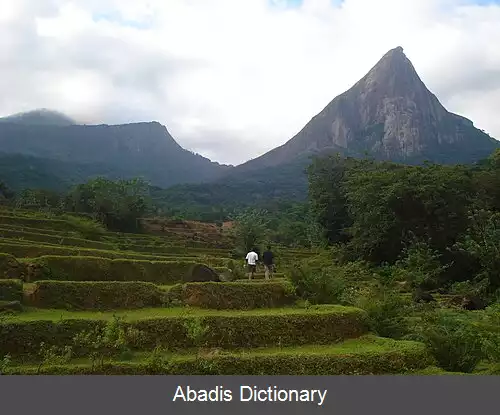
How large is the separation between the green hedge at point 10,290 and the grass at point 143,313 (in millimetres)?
471

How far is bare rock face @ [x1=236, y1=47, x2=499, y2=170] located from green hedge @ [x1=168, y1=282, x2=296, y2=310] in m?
103

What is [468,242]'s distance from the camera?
26.1 metres

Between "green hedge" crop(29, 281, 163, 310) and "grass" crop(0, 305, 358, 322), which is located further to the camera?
"green hedge" crop(29, 281, 163, 310)

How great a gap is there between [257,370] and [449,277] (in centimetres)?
2249

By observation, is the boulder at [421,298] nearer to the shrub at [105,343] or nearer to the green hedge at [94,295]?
the green hedge at [94,295]

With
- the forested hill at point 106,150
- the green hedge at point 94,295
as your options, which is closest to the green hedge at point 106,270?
the green hedge at point 94,295

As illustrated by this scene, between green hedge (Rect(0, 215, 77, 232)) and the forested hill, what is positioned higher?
the forested hill

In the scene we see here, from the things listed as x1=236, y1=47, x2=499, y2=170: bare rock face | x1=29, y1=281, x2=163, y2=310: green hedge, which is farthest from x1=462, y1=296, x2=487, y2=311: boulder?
x1=236, y1=47, x2=499, y2=170: bare rock face

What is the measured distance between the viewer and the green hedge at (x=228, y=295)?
13.0 meters

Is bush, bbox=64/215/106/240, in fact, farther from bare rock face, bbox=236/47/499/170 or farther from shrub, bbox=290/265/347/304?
bare rock face, bbox=236/47/499/170

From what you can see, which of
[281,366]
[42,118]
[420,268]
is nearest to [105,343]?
[281,366]

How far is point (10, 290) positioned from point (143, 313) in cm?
298

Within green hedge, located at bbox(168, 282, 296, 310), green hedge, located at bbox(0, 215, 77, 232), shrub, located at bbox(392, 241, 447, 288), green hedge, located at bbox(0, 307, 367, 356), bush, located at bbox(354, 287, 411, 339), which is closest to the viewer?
green hedge, located at bbox(0, 307, 367, 356)

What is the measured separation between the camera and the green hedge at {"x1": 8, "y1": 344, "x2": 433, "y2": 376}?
349 inches
